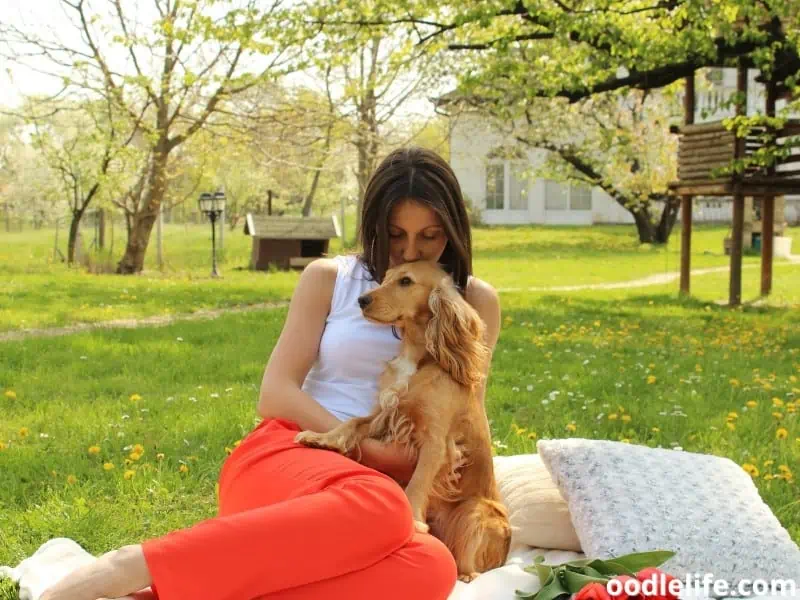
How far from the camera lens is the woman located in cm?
268

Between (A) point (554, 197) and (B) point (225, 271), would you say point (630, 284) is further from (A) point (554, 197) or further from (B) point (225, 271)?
(A) point (554, 197)

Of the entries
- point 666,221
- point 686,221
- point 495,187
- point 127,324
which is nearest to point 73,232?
point 127,324

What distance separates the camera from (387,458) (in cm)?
333

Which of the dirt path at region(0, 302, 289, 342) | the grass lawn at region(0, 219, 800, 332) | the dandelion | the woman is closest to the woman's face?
the woman

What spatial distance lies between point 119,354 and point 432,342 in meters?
6.17

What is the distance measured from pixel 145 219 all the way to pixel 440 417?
20.0 metres

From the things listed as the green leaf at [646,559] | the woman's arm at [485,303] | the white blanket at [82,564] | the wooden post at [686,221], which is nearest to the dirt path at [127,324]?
the white blanket at [82,564]

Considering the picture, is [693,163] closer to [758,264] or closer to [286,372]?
[758,264]

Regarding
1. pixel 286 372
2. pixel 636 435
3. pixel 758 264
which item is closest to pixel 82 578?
pixel 286 372

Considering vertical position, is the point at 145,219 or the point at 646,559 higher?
the point at 145,219

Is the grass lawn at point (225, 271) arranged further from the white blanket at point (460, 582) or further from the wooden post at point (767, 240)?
the white blanket at point (460, 582)

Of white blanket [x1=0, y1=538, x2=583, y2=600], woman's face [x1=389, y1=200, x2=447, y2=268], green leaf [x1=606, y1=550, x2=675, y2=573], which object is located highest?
woman's face [x1=389, y1=200, x2=447, y2=268]

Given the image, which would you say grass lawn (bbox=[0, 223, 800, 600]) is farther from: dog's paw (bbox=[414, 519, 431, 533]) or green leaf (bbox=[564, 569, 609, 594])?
green leaf (bbox=[564, 569, 609, 594])

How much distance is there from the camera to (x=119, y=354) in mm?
8789
